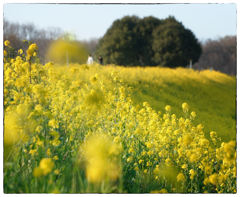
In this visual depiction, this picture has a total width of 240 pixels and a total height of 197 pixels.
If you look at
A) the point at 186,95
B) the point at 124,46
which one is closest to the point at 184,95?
the point at 186,95

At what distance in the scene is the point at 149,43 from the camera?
19.1 ft

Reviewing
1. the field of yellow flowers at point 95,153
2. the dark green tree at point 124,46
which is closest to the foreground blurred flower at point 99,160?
the field of yellow flowers at point 95,153

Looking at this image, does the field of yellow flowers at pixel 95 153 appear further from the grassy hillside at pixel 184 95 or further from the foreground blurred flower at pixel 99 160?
the grassy hillside at pixel 184 95

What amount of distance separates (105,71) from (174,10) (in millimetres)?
1632

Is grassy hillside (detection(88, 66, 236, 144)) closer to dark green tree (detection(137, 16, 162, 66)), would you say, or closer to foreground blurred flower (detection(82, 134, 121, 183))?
dark green tree (detection(137, 16, 162, 66))

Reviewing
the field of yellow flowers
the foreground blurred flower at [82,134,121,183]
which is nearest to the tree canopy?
the field of yellow flowers

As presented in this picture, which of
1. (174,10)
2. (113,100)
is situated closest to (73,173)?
(113,100)

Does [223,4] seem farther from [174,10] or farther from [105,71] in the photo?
[105,71]

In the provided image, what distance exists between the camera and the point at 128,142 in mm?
2859

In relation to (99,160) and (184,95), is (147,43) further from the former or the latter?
(99,160)

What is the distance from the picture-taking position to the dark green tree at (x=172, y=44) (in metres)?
5.73

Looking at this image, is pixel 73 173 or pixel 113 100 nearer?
pixel 73 173

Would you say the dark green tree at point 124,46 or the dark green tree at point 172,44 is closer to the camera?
the dark green tree at point 124,46

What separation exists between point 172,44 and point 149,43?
0.87m
